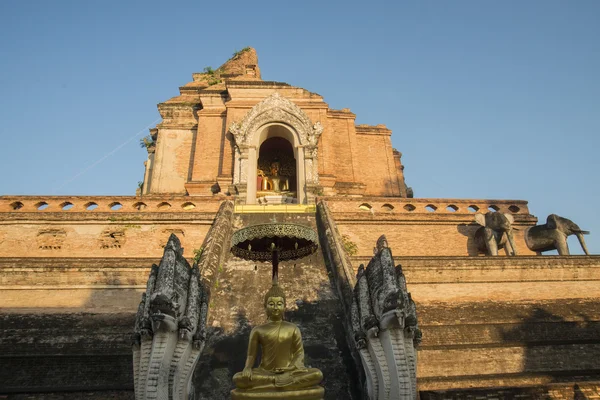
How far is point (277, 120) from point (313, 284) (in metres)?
11.3

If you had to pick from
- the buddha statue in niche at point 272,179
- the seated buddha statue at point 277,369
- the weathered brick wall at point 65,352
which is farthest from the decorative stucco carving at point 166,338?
the buddha statue in niche at point 272,179

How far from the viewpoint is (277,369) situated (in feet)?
18.6

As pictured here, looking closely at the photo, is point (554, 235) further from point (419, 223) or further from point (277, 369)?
point (277, 369)

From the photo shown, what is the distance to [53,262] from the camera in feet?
35.0

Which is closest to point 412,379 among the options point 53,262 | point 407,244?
point 53,262

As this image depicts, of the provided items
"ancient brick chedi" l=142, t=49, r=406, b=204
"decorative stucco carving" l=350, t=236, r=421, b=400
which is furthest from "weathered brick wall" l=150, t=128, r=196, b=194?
"decorative stucco carving" l=350, t=236, r=421, b=400

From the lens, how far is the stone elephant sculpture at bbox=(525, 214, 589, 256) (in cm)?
1372

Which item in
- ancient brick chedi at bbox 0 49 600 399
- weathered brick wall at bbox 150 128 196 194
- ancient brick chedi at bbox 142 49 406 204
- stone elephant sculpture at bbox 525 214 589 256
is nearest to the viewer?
ancient brick chedi at bbox 0 49 600 399

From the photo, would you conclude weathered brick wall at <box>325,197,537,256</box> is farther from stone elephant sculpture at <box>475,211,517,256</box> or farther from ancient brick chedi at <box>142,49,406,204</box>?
ancient brick chedi at <box>142,49,406,204</box>

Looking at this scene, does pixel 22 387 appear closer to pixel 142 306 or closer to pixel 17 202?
pixel 142 306

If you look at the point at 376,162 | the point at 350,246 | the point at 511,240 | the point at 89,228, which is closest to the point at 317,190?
the point at 350,246

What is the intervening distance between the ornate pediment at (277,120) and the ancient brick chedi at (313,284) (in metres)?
0.06

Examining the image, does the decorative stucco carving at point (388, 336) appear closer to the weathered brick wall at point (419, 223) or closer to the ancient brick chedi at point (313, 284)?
the ancient brick chedi at point (313, 284)

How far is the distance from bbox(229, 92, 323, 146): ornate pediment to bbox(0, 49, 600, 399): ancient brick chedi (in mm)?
58
